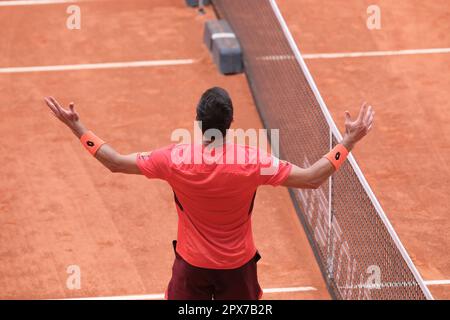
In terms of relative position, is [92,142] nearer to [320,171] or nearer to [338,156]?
[320,171]

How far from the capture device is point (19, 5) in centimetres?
1811

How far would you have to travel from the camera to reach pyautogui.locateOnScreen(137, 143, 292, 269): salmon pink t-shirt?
25.0 ft

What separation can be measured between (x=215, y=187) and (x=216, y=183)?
0.03 m

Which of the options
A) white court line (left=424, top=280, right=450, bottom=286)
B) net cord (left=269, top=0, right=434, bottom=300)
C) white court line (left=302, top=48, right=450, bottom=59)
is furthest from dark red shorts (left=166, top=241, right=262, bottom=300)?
white court line (left=302, top=48, right=450, bottom=59)

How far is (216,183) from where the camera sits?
301 inches

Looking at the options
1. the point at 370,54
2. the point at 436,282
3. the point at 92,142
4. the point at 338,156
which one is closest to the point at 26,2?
the point at 370,54

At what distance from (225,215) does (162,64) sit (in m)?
8.65

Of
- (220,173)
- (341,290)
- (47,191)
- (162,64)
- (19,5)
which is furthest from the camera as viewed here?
(19,5)

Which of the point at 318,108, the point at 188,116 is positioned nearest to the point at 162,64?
the point at 188,116

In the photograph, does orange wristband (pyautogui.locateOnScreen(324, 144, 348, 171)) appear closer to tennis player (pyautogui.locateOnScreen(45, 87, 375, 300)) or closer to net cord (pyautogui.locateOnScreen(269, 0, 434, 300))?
tennis player (pyautogui.locateOnScreen(45, 87, 375, 300))

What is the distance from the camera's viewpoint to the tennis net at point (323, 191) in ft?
33.0

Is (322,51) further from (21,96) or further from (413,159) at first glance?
(21,96)

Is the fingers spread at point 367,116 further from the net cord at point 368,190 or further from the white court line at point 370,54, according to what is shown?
the white court line at point 370,54

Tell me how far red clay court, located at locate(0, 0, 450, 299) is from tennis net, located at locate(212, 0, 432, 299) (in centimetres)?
28
